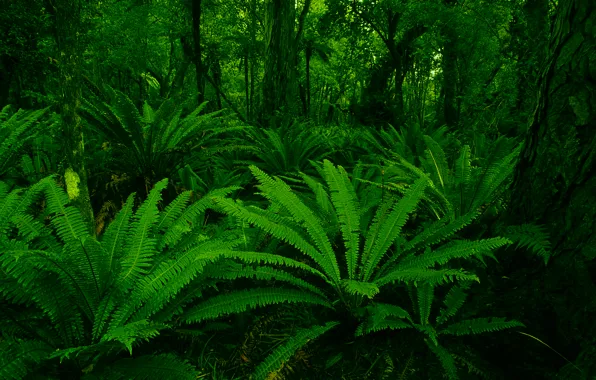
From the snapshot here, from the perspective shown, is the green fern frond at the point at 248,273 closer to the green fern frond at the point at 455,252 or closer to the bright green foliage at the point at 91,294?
the bright green foliage at the point at 91,294

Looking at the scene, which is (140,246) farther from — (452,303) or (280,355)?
(452,303)

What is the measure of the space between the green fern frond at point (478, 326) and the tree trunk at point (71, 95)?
196 cm

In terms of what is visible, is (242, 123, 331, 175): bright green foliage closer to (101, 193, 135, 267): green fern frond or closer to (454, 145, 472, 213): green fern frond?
(454, 145, 472, 213): green fern frond

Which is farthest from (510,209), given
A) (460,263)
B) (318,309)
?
(318,309)

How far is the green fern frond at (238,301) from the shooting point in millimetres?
1433

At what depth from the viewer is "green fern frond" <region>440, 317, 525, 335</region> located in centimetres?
139

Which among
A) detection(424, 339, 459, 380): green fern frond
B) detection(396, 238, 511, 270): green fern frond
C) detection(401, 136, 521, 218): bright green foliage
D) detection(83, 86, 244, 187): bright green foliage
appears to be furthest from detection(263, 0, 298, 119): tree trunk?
detection(424, 339, 459, 380): green fern frond

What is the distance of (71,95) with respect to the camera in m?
2.04

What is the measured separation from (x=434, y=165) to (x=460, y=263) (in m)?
1.12

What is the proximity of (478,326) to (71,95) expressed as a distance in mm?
2432

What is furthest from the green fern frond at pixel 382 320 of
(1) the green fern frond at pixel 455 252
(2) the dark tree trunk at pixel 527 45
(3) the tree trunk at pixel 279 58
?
(3) the tree trunk at pixel 279 58

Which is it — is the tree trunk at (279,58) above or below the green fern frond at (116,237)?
above

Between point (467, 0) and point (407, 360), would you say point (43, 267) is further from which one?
point (467, 0)

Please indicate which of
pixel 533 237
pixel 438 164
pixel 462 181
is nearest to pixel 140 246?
pixel 533 237
